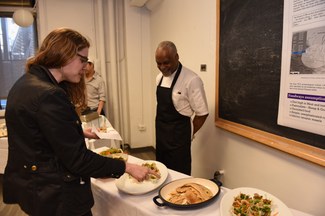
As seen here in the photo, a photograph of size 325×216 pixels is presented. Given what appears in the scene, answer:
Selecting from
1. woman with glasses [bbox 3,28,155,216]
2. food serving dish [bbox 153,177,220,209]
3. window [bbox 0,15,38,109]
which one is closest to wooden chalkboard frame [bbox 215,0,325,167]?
food serving dish [bbox 153,177,220,209]

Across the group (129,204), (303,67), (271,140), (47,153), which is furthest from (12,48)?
(303,67)

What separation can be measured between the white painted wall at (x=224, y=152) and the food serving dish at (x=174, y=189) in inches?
22.9

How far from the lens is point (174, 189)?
116 centimetres

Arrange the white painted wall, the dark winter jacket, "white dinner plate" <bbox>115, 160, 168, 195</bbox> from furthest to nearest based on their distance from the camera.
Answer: the white painted wall → "white dinner plate" <bbox>115, 160, 168, 195</bbox> → the dark winter jacket

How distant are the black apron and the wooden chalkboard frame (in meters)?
0.30

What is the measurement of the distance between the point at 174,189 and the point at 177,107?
0.96 metres

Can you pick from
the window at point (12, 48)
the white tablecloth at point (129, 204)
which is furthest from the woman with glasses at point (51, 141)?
the window at point (12, 48)

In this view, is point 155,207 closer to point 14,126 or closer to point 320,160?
point 14,126

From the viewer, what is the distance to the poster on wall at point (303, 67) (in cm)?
120

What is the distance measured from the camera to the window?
3.95 metres

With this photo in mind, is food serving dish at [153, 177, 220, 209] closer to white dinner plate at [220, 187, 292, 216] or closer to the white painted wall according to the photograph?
white dinner plate at [220, 187, 292, 216]

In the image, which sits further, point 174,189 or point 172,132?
point 172,132

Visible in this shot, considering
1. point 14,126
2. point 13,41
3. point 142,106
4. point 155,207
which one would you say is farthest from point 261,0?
point 13,41

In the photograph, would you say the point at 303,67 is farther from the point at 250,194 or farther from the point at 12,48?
the point at 12,48
